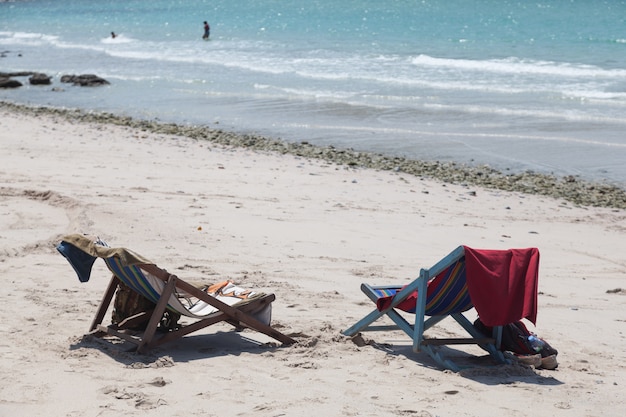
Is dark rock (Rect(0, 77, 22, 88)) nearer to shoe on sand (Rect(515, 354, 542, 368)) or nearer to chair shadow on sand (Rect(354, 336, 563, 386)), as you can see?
chair shadow on sand (Rect(354, 336, 563, 386))

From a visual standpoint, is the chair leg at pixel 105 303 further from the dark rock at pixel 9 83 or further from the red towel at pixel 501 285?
the dark rock at pixel 9 83

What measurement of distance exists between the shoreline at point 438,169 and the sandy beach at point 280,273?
1.45ft

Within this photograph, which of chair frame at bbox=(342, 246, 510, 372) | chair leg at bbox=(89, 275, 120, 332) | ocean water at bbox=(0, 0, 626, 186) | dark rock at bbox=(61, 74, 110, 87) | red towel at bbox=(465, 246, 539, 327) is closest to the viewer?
red towel at bbox=(465, 246, 539, 327)

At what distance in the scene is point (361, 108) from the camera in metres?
19.4

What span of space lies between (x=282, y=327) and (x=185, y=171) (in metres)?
6.16

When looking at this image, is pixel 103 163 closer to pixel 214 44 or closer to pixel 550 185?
pixel 550 185

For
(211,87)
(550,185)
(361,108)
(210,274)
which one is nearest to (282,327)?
(210,274)

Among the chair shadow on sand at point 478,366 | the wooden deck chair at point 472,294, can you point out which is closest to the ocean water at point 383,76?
the chair shadow on sand at point 478,366

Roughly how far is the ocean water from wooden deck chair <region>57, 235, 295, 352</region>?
27.9 feet

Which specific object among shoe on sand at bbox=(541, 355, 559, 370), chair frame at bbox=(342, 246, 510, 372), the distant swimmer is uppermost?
the distant swimmer

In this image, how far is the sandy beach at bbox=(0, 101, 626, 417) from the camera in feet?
15.4

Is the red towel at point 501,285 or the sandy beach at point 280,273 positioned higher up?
the red towel at point 501,285

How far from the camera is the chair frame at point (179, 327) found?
5223mm

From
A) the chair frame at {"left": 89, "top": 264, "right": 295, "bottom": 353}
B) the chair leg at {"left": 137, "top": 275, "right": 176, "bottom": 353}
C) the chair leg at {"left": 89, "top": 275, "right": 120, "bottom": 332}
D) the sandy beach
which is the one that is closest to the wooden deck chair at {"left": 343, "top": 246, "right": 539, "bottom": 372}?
the sandy beach
